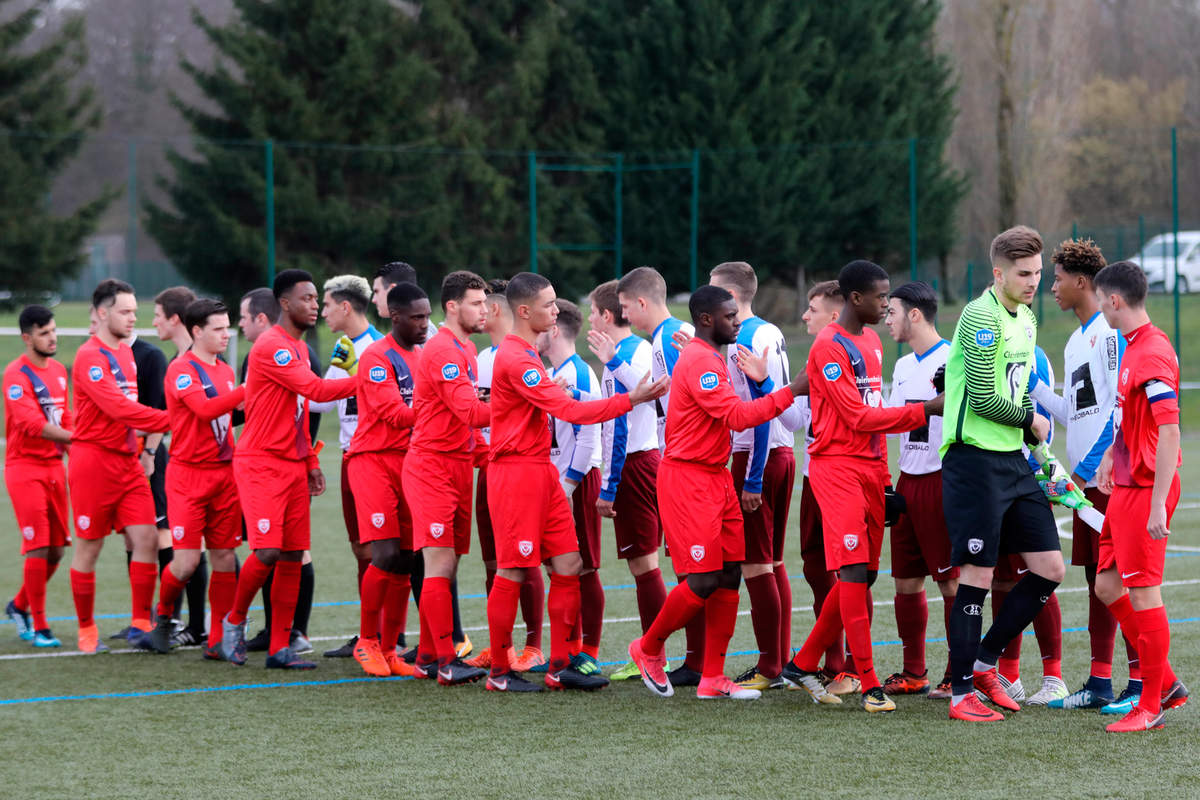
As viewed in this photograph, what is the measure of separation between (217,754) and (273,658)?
1.74 m

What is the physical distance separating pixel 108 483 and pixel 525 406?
292 centimetres

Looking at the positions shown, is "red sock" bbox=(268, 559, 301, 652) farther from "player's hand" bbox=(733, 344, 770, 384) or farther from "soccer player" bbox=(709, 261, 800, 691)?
"player's hand" bbox=(733, 344, 770, 384)

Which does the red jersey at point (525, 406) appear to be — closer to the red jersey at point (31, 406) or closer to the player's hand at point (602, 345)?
the player's hand at point (602, 345)

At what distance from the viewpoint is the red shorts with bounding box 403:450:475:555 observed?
698 centimetres

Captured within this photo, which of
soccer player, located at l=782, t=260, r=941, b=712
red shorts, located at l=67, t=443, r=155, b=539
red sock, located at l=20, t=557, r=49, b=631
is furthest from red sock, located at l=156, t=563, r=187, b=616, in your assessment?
soccer player, located at l=782, t=260, r=941, b=712

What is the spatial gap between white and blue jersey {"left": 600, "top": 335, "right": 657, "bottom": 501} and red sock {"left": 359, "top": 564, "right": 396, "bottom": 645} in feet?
4.03

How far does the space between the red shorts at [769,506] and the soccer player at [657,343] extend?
0.40 meters

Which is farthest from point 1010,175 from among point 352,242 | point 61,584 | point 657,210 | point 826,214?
point 61,584

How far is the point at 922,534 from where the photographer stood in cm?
654

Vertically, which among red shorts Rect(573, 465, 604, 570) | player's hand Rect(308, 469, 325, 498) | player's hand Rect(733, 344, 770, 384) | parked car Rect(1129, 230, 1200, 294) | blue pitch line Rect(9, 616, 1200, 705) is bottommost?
blue pitch line Rect(9, 616, 1200, 705)

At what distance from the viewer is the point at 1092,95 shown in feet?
140

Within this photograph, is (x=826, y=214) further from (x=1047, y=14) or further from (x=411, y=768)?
(x=411, y=768)

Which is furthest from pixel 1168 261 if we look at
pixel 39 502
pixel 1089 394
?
pixel 39 502

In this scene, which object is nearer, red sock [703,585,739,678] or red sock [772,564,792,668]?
red sock [703,585,739,678]
